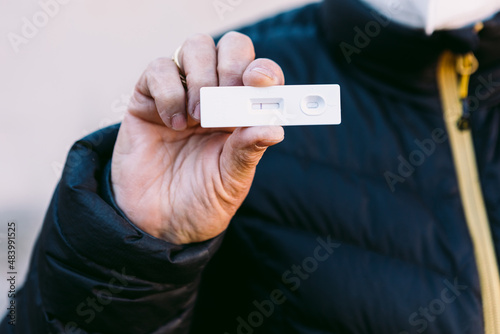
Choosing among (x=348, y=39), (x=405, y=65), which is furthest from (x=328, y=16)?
(x=405, y=65)

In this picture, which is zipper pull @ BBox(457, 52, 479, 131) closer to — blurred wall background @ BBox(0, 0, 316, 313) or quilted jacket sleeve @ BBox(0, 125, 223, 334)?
quilted jacket sleeve @ BBox(0, 125, 223, 334)

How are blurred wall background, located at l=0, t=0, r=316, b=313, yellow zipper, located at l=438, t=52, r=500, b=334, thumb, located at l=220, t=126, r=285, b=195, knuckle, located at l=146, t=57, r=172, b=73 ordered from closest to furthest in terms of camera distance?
thumb, located at l=220, t=126, r=285, b=195 < knuckle, located at l=146, t=57, r=172, b=73 < yellow zipper, located at l=438, t=52, r=500, b=334 < blurred wall background, located at l=0, t=0, r=316, b=313

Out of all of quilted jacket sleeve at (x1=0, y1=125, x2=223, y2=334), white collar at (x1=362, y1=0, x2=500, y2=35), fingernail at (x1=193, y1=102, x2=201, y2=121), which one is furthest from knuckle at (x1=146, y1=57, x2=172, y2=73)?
white collar at (x1=362, y1=0, x2=500, y2=35)

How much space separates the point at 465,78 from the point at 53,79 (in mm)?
1982

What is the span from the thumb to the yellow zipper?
1.90ft

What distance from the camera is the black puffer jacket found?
0.90m

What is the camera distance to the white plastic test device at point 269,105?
2.41 ft

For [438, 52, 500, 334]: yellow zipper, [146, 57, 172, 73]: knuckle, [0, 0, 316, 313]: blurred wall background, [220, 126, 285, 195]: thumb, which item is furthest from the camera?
[0, 0, 316, 313]: blurred wall background

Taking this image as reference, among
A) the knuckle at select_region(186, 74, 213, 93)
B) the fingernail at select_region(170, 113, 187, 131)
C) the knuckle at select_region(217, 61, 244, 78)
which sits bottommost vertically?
the fingernail at select_region(170, 113, 187, 131)

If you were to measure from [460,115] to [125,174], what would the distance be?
2.66ft

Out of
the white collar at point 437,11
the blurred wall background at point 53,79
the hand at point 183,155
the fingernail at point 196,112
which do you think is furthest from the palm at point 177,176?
the blurred wall background at point 53,79

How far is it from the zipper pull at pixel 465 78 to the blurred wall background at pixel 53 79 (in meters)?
1.40

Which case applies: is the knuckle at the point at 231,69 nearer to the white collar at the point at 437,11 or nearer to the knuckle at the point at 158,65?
the knuckle at the point at 158,65

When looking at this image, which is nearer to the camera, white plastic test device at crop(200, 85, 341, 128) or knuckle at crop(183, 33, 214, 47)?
white plastic test device at crop(200, 85, 341, 128)
